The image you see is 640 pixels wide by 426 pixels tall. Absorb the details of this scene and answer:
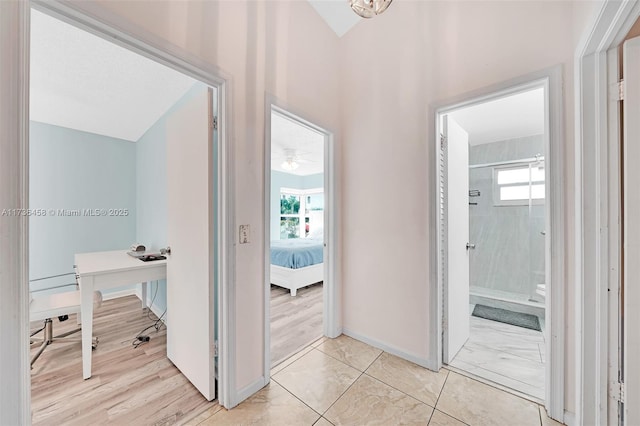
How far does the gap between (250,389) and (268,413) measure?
21 cm

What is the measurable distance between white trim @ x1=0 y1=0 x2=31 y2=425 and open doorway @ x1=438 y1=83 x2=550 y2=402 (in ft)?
7.35

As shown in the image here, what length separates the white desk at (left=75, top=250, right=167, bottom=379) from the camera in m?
1.75

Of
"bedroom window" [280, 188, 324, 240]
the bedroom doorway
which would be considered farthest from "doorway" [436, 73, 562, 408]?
"bedroom window" [280, 188, 324, 240]

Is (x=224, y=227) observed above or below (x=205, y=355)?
above

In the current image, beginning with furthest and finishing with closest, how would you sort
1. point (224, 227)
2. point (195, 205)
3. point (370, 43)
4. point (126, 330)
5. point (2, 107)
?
point (126, 330), point (370, 43), point (195, 205), point (224, 227), point (2, 107)

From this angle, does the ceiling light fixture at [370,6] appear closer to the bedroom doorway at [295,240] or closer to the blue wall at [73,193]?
the bedroom doorway at [295,240]

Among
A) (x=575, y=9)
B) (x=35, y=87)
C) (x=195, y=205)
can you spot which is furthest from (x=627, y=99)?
(x=35, y=87)

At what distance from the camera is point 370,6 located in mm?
1068

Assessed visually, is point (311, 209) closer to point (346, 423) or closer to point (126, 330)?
point (126, 330)

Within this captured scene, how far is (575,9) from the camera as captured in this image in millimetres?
1268

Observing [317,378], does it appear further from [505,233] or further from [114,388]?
[505,233]

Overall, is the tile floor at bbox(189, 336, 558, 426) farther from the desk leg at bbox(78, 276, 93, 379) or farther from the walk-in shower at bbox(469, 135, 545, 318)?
the walk-in shower at bbox(469, 135, 545, 318)

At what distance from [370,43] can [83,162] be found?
12.8 feet

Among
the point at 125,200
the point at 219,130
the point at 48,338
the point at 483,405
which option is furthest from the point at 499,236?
the point at 125,200
